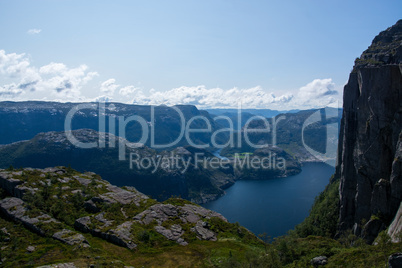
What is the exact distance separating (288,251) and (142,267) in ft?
89.7

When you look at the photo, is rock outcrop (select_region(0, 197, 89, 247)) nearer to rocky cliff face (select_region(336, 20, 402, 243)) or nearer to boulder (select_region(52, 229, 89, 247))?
boulder (select_region(52, 229, 89, 247))

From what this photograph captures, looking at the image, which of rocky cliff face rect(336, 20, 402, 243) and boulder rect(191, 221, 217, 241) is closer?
rocky cliff face rect(336, 20, 402, 243)

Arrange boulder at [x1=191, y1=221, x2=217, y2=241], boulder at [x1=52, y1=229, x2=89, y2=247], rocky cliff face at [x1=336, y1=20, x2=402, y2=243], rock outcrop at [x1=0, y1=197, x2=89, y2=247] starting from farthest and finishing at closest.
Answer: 1. boulder at [x1=191, y1=221, x2=217, y2=241]
2. rocky cliff face at [x1=336, y1=20, x2=402, y2=243]
3. rock outcrop at [x1=0, y1=197, x2=89, y2=247]
4. boulder at [x1=52, y1=229, x2=89, y2=247]

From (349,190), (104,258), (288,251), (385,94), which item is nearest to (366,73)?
(385,94)

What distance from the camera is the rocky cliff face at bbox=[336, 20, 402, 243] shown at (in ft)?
195

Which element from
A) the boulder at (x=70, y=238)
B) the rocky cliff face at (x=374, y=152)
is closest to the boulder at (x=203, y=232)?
the boulder at (x=70, y=238)

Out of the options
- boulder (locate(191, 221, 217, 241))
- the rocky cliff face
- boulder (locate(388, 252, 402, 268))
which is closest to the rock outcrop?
boulder (locate(191, 221, 217, 241))

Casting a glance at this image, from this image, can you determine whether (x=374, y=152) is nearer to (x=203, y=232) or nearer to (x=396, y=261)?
(x=396, y=261)

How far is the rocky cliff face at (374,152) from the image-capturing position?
195 ft

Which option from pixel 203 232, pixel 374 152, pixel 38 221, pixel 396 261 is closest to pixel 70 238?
pixel 38 221

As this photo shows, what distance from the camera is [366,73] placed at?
2623 inches

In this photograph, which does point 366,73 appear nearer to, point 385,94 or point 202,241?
point 385,94

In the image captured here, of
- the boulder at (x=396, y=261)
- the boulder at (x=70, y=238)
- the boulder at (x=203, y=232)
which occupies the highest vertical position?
the boulder at (x=396, y=261)

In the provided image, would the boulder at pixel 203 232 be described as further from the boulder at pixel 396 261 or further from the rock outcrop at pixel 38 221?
the boulder at pixel 396 261
